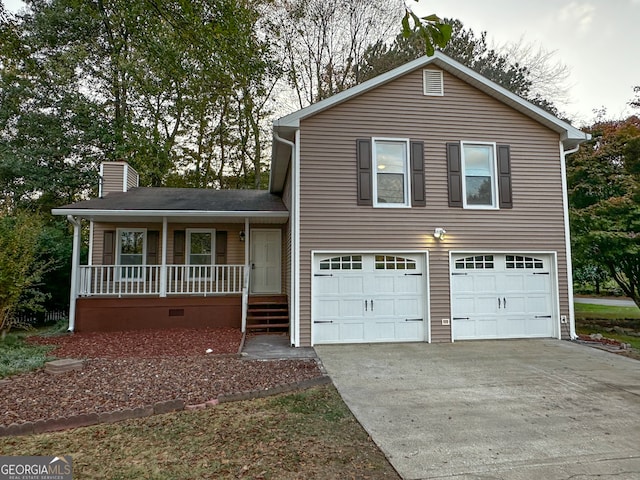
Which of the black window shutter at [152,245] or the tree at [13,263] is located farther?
the black window shutter at [152,245]

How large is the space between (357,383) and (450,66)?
7.25m

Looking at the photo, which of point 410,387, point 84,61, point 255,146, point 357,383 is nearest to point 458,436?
point 410,387

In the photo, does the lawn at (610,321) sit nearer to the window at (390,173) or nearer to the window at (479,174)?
the window at (479,174)

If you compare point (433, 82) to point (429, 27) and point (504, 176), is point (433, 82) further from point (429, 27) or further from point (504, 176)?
point (429, 27)

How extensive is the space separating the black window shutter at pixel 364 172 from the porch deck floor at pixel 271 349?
3.35m

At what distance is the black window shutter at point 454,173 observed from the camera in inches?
333

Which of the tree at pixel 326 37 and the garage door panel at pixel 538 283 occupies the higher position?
the tree at pixel 326 37

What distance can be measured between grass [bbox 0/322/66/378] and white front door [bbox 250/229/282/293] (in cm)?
546

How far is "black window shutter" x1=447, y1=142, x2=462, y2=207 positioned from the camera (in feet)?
27.8

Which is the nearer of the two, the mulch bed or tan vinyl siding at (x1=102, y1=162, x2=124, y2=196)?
the mulch bed

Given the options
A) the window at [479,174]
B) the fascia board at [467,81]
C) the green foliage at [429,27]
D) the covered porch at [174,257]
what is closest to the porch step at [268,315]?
the covered porch at [174,257]

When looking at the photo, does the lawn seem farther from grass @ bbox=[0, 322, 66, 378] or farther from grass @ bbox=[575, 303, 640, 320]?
grass @ bbox=[0, 322, 66, 378]

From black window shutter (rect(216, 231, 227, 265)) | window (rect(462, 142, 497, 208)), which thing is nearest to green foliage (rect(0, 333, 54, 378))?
black window shutter (rect(216, 231, 227, 265))

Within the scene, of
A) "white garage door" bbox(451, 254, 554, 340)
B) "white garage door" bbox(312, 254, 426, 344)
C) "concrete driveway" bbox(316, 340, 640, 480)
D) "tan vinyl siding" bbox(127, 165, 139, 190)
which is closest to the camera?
"concrete driveway" bbox(316, 340, 640, 480)
